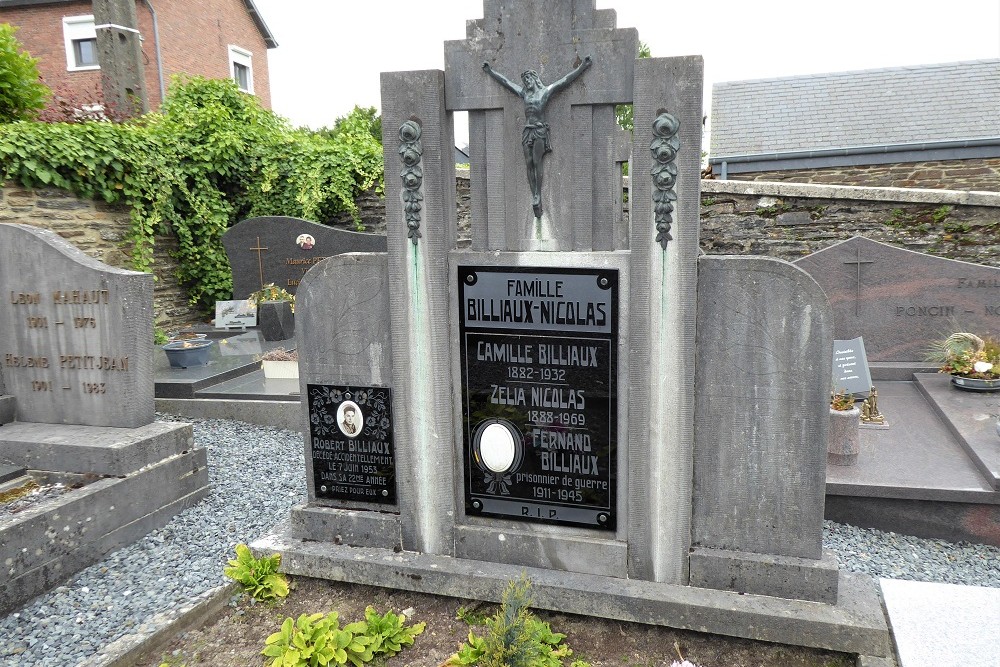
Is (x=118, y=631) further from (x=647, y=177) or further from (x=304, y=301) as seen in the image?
(x=647, y=177)

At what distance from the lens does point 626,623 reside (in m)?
3.10

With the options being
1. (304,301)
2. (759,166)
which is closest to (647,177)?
(304,301)

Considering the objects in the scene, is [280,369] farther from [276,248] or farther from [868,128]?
[868,128]

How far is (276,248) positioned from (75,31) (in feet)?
47.1

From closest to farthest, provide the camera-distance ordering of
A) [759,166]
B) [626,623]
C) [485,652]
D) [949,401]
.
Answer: [485,652], [626,623], [949,401], [759,166]

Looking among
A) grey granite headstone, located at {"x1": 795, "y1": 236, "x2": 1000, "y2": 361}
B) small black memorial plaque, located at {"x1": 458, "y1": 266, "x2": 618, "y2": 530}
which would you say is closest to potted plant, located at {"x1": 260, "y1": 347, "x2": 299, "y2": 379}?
small black memorial plaque, located at {"x1": 458, "y1": 266, "x2": 618, "y2": 530}

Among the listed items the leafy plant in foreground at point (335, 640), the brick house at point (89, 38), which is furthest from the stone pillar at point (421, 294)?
the brick house at point (89, 38)

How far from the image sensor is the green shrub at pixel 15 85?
10.3 meters

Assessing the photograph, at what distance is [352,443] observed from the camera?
3.57 metres

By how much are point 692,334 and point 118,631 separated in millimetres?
3191

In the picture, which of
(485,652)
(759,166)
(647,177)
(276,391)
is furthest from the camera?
(759,166)

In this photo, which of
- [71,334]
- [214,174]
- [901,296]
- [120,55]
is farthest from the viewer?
[120,55]

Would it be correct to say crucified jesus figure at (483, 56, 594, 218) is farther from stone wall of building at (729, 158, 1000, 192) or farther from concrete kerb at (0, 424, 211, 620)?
stone wall of building at (729, 158, 1000, 192)

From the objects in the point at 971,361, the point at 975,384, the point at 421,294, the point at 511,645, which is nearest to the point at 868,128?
the point at 971,361
